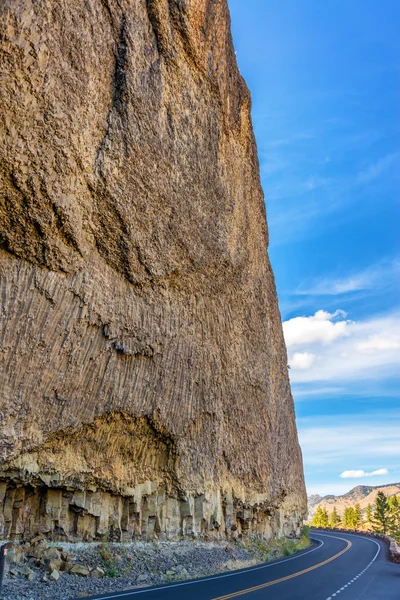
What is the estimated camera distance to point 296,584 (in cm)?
1568

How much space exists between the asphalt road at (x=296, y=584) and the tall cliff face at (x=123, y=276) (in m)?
3.76

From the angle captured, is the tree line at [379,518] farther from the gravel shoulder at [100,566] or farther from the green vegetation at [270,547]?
the gravel shoulder at [100,566]

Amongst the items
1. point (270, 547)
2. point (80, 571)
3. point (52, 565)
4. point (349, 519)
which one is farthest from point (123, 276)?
point (349, 519)

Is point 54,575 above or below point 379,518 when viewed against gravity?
below

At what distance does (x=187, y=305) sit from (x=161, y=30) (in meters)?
11.5

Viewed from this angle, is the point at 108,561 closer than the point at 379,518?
Yes

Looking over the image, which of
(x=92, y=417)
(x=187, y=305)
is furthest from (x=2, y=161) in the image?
(x=187, y=305)

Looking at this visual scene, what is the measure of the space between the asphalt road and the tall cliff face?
376cm

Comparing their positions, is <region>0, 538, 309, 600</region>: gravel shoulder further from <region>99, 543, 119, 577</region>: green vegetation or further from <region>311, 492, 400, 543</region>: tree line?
<region>311, 492, 400, 543</region>: tree line

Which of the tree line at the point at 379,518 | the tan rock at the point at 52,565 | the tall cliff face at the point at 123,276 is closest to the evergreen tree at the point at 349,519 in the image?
the tree line at the point at 379,518

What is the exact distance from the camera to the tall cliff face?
1362 centimetres

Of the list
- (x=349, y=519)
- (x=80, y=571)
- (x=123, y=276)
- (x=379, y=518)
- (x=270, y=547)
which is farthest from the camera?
(x=349, y=519)

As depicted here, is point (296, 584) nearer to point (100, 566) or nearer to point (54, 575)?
point (100, 566)

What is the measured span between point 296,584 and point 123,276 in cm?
1192
